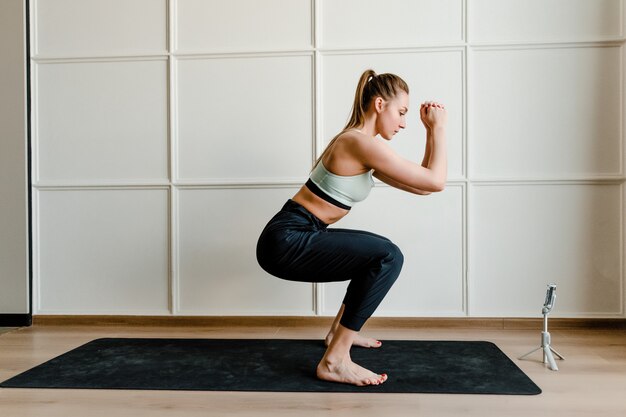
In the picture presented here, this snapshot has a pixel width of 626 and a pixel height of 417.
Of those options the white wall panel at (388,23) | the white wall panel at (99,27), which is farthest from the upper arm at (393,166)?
the white wall panel at (99,27)

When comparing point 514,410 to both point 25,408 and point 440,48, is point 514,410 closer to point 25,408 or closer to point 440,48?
point 25,408

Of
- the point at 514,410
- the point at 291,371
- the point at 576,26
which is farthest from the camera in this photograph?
the point at 576,26

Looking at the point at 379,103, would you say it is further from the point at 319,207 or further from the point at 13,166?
the point at 13,166

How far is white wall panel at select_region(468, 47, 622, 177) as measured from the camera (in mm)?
2758

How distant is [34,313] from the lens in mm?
3010

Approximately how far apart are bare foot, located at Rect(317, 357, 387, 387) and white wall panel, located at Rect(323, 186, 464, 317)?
948mm

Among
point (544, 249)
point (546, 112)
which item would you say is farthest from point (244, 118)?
point (544, 249)

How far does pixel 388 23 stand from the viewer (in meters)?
2.83

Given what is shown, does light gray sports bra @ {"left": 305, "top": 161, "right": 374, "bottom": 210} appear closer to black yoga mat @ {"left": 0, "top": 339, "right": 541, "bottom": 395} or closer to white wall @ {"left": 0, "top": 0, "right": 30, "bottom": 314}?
black yoga mat @ {"left": 0, "top": 339, "right": 541, "bottom": 395}

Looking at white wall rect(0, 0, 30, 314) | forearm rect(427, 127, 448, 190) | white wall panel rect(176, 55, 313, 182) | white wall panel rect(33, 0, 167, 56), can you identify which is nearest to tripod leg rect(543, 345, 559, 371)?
forearm rect(427, 127, 448, 190)

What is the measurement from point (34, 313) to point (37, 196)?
2.07 feet

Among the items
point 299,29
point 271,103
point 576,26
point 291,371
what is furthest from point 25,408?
point 576,26

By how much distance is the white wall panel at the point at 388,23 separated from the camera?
9.21 ft

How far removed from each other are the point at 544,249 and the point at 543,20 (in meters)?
1.14
